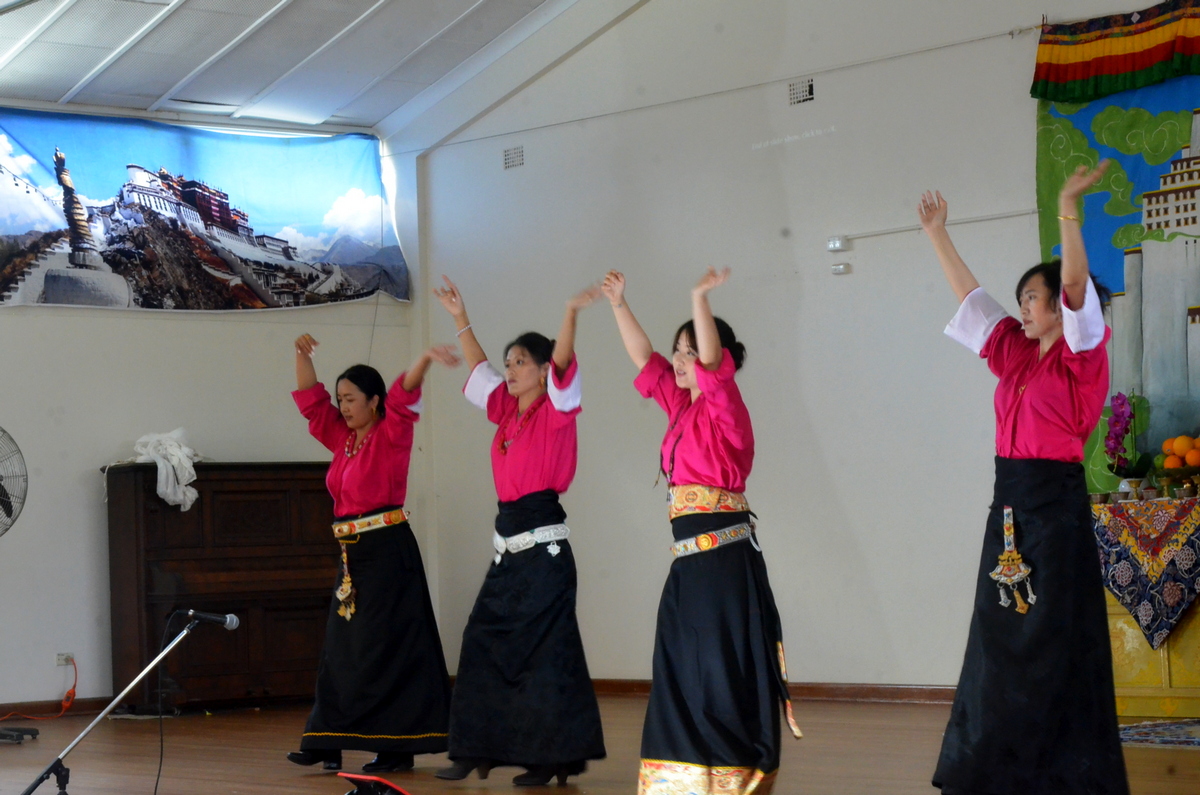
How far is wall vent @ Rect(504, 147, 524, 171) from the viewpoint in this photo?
7.26 meters

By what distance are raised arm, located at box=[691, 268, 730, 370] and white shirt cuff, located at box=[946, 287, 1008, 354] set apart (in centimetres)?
63

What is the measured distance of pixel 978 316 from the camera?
3.32 meters

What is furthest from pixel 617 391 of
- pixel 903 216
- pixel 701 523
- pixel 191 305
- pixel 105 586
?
pixel 701 523

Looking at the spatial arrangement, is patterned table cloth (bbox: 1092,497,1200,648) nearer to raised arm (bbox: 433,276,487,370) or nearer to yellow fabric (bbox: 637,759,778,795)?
yellow fabric (bbox: 637,759,778,795)

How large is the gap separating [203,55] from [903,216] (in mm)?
3776

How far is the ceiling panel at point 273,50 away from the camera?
636cm

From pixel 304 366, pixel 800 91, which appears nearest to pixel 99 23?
pixel 304 366

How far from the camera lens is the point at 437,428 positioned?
7.62m

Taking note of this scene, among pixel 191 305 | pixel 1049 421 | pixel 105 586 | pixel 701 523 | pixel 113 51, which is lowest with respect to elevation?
pixel 105 586

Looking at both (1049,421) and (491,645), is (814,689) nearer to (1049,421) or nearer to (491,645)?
(491,645)

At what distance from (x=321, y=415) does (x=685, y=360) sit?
1.96 meters

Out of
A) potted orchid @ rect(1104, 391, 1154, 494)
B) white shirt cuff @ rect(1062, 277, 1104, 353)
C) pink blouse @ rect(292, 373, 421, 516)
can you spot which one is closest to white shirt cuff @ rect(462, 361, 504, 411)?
pink blouse @ rect(292, 373, 421, 516)

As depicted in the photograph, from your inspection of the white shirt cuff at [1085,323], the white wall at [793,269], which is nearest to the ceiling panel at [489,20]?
the white wall at [793,269]

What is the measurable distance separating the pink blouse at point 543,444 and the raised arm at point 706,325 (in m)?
0.80
